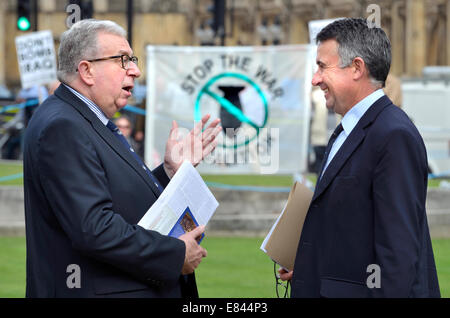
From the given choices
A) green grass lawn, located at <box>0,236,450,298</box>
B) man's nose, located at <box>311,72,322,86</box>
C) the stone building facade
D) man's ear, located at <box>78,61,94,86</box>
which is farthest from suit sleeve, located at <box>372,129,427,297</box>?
the stone building facade

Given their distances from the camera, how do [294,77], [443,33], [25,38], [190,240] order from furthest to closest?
1. [443,33]
2. [25,38]
3. [294,77]
4. [190,240]

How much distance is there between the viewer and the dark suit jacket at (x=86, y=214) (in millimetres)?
3910

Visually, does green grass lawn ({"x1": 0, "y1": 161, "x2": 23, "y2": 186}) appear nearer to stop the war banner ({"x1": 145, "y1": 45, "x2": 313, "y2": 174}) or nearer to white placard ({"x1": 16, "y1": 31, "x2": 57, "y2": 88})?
white placard ({"x1": 16, "y1": 31, "x2": 57, "y2": 88})

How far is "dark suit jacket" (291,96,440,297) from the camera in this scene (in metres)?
3.90

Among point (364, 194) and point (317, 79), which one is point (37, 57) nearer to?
point (317, 79)

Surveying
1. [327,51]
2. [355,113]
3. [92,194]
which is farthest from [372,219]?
[92,194]

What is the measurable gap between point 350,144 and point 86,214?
1105 millimetres

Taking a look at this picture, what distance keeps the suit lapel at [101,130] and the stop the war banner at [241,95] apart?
34.5 ft

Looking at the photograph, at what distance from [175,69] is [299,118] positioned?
1984 millimetres

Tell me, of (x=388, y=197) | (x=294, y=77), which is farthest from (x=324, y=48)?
(x=294, y=77)

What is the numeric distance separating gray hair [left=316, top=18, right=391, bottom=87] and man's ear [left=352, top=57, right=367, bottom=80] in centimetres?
1
